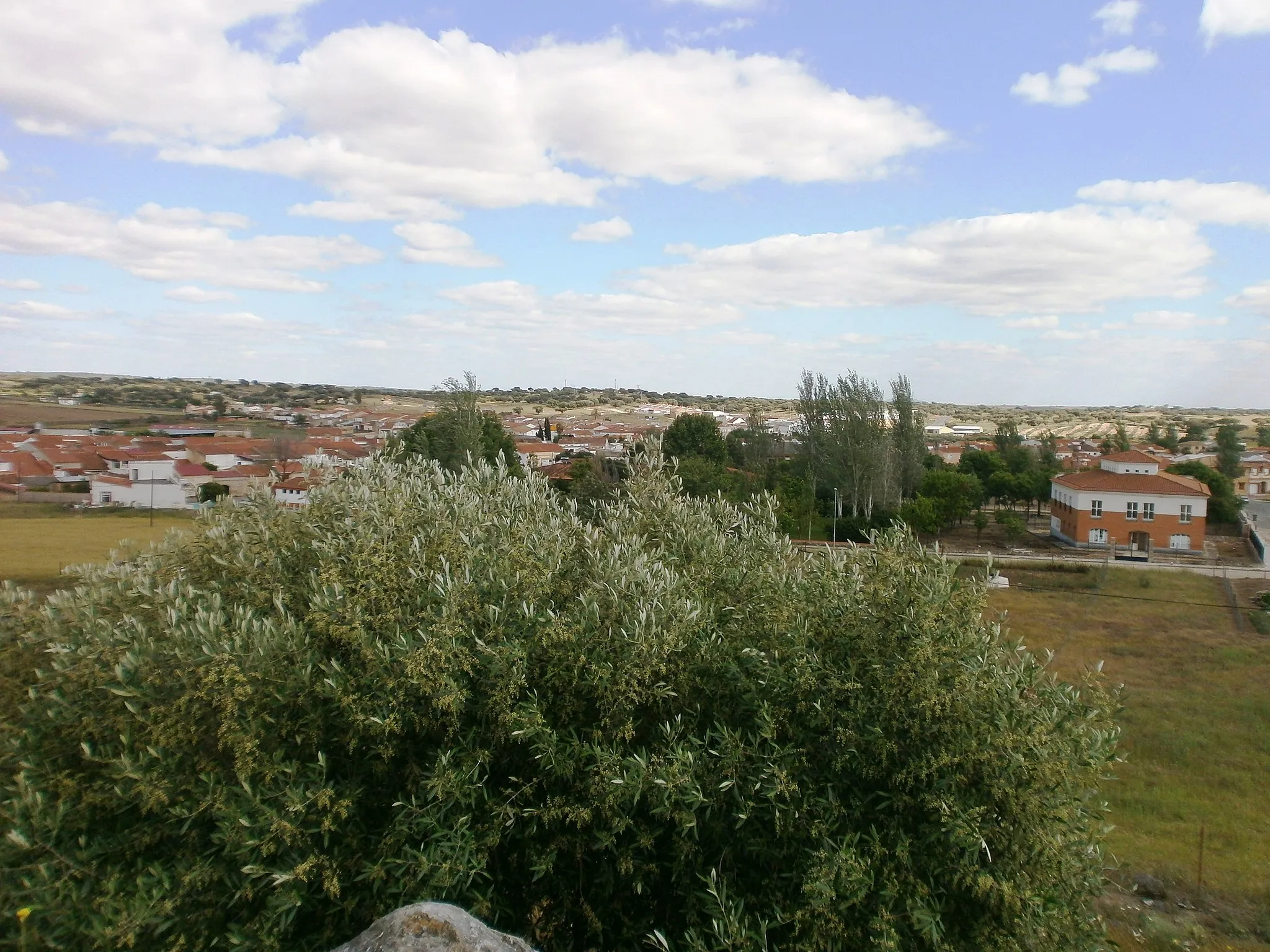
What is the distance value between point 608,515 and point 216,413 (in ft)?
184

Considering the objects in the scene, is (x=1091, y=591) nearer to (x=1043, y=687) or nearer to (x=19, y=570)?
(x=1043, y=687)

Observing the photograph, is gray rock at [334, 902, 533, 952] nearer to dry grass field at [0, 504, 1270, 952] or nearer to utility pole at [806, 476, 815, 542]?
dry grass field at [0, 504, 1270, 952]

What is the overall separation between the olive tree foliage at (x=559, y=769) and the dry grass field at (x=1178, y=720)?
205 cm

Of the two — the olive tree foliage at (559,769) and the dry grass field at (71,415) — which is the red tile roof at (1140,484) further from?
the dry grass field at (71,415)

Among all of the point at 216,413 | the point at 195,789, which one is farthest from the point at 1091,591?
the point at 216,413

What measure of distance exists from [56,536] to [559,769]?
28.7 meters

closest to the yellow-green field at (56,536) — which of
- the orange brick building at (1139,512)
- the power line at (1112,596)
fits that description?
the power line at (1112,596)

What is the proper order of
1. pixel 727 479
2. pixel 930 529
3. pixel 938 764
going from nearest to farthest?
pixel 938 764
pixel 727 479
pixel 930 529

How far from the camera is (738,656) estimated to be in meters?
7.39

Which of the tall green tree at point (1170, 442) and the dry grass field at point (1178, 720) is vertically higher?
the tall green tree at point (1170, 442)

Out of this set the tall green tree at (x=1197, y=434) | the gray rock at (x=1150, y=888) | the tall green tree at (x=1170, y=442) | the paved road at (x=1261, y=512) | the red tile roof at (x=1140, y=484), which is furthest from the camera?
the tall green tree at (x=1197, y=434)

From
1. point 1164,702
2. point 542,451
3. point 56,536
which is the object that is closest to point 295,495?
point 56,536

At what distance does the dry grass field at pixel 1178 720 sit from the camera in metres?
12.7

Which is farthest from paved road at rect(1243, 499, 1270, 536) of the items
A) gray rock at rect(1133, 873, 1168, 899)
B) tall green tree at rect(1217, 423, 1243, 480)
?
gray rock at rect(1133, 873, 1168, 899)
